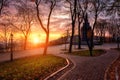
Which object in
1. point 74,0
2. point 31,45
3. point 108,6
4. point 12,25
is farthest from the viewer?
point 31,45

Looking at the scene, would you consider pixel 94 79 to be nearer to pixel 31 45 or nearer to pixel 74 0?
pixel 74 0

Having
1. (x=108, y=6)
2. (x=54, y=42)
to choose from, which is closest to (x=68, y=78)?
(x=108, y=6)

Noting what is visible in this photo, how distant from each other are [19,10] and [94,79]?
45.0 m

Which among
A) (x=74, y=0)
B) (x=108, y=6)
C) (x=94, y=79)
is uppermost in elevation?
(x=74, y=0)

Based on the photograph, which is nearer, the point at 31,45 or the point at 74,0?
the point at 74,0

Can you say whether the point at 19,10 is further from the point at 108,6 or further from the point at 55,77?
the point at 55,77

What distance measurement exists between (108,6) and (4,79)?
10.7m

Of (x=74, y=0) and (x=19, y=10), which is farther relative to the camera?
(x=19, y=10)

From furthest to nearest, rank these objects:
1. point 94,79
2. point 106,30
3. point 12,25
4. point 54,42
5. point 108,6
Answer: point 106,30, point 54,42, point 12,25, point 108,6, point 94,79

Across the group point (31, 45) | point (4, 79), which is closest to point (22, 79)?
point (4, 79)

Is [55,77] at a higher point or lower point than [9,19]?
lower

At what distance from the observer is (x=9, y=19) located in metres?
60.1

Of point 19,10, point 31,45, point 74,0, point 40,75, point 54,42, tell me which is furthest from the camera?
point 54,42

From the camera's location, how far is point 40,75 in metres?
16.1
